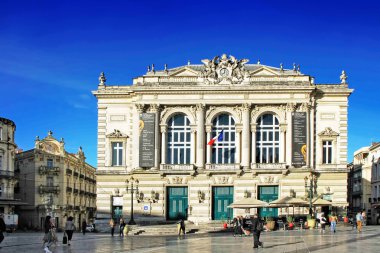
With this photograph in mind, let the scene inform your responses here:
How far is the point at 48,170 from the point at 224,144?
42.3 m

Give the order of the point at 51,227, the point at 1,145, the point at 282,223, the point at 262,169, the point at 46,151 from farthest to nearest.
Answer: the point at 46,151 < the point at 1,145 < the point at 262,169 < the point at 282,223 < the point at 51,227

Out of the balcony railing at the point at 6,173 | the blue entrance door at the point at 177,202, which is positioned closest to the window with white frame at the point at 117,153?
the blue entrance door at the point at 177,202

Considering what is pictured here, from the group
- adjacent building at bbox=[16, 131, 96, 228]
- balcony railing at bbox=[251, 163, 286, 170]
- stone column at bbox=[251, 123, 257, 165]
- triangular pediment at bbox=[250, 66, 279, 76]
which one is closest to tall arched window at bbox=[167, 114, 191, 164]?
stone column at bbox=[251, 123, 257, 165]

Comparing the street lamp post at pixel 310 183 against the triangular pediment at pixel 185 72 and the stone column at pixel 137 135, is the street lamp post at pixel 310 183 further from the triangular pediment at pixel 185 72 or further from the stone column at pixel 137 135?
the stone column at pixel 137 135

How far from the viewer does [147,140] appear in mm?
69562

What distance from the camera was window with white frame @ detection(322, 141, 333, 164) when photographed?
2761 inches

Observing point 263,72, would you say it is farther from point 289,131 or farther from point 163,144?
point 163,144

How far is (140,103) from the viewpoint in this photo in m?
69.7

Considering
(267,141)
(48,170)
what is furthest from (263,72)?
(48,170)

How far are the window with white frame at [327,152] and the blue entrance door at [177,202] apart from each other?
14.9 meters

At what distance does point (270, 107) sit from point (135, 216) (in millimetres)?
17907

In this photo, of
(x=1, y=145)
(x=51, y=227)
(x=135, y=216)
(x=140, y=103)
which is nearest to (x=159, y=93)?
(x=140, y=103)

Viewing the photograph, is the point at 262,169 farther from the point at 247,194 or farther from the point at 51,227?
the point at 51,227

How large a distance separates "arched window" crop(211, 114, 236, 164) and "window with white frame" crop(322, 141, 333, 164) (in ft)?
30.5
